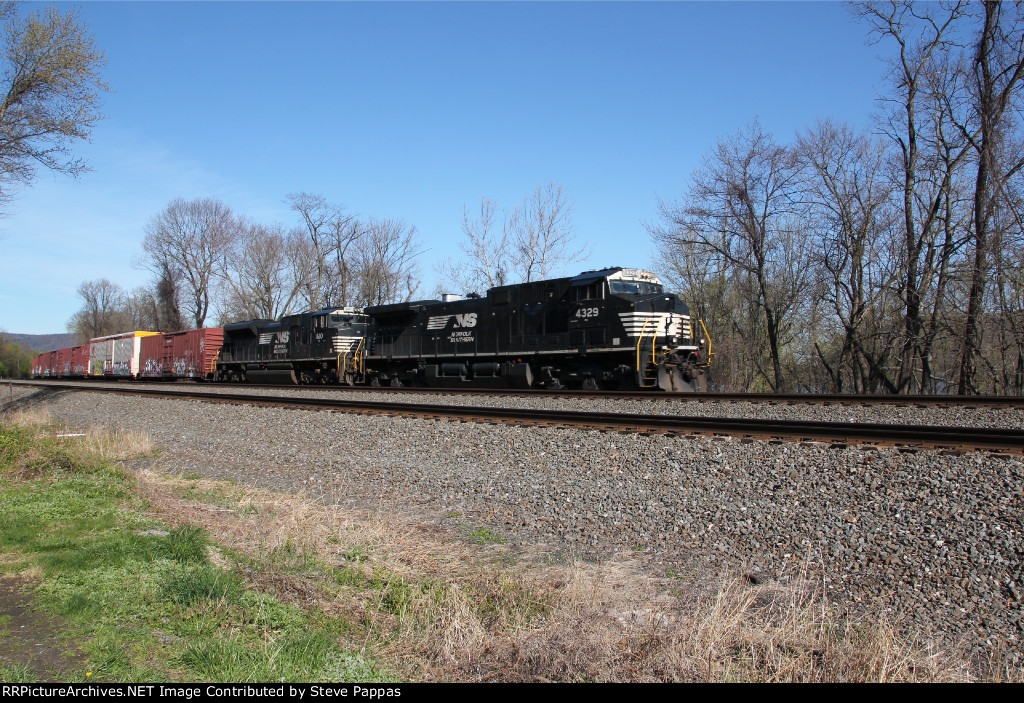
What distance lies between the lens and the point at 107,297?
9575 centimetres

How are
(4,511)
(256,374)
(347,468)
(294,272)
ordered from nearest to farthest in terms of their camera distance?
(4,511) < (347,468) < (256,374) < (294,272)

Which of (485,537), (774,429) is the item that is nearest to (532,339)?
(774,429)

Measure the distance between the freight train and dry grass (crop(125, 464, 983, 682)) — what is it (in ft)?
39.5

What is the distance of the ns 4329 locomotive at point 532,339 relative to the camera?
16469 millimetres

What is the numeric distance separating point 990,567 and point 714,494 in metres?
2.19

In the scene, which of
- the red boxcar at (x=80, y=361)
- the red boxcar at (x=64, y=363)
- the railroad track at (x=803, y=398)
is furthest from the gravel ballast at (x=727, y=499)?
the red boxcar at (x=64, y=363)

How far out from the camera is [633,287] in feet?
56.0

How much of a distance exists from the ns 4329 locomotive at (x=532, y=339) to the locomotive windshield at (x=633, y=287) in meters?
0.03

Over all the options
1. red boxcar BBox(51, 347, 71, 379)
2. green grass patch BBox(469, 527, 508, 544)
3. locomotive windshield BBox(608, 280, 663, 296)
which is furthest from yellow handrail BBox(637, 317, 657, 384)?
red boxcar BBox(51, 347, 71, 379)

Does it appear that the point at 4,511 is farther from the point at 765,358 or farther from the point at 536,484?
the point at 765,358

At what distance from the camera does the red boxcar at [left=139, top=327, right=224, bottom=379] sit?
33688 millimetres

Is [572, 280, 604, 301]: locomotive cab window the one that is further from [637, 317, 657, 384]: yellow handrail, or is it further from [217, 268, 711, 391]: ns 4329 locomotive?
[637, 317, 657, 384]: yellow handrail
